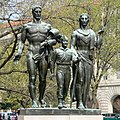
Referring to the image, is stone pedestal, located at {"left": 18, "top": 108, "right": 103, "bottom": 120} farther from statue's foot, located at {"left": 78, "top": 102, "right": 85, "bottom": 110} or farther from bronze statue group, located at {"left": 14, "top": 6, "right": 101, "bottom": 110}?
bronze statue group, located at {"left": 14, "top": 6, "right": 101, "bottom": 110}

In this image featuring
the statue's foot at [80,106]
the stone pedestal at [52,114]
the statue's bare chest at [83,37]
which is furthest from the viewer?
the statue's bare chest at [83,37]

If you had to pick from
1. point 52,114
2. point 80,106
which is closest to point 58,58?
point 80,106

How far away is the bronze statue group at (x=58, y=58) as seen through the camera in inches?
A: 438

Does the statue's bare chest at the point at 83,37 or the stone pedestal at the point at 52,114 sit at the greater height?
the statue's bare chest at the point at 83,37

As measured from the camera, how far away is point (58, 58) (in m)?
11.3

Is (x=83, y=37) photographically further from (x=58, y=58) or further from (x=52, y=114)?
(x=52, y=114)

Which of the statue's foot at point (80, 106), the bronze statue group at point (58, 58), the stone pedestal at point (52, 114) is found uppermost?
the bronze statue group at point (58, 58)

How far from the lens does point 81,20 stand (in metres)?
11.7

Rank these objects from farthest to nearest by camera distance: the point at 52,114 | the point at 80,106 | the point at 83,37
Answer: the point at 83,37 < the point at 80,106 < the point at 52,114

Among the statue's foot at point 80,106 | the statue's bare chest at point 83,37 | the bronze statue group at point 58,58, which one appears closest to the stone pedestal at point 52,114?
the statue's foot at point 80,106

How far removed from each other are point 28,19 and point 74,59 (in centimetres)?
829

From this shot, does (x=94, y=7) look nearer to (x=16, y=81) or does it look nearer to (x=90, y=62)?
(x=16, y=81)

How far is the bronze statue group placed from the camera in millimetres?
11125

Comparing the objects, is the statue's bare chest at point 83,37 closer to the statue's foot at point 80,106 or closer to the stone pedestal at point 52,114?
the statue's foot at point 80,106
